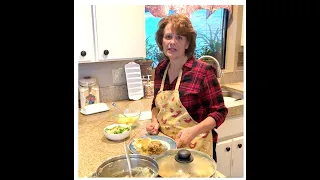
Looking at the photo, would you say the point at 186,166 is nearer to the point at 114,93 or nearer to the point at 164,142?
the point at 164,142

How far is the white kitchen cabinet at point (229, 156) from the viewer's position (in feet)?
3.80

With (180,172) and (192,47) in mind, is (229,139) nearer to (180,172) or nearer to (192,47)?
(192,47)

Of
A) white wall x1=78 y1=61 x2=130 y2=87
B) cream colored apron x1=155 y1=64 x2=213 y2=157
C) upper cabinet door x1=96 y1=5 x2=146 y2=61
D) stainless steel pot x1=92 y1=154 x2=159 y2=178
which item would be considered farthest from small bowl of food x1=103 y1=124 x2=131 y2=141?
white wall x1=78 y1=61 x2=130 y2=87

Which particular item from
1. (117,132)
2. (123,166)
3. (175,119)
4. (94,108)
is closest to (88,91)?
(94,108)

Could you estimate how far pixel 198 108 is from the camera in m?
0.75

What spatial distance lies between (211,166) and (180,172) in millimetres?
73

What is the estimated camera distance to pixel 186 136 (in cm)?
70

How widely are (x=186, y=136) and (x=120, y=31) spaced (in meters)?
0.54

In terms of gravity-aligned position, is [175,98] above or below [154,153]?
above

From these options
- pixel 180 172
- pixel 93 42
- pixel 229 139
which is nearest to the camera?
pixel 180 172

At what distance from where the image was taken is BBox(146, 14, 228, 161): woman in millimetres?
714

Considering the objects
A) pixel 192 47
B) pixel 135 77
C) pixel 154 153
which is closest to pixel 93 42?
pixel 135 77

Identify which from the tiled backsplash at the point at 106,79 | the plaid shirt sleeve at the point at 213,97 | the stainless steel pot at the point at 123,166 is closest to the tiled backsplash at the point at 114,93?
the tiled backsplash at the point at 106,79

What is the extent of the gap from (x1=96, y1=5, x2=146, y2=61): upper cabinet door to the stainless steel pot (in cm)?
57
